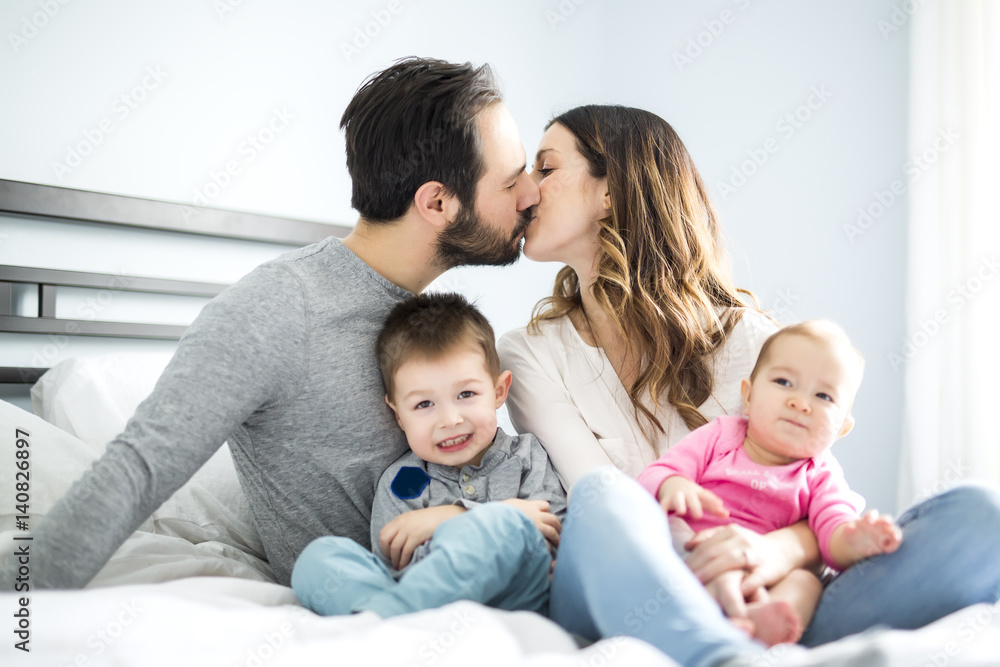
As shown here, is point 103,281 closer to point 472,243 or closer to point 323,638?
point 472,243

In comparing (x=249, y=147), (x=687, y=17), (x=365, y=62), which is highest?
(x=687, y=17)

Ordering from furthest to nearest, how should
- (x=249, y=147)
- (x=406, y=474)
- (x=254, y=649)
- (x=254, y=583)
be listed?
(x=249, y=147) → (x=406, y=474) → (x=254, y=583) → (x=254, y=649)

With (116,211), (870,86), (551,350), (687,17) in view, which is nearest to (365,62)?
(116,211)

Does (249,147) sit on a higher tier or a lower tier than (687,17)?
lower

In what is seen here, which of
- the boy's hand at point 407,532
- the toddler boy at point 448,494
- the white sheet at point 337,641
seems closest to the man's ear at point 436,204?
the toddler boy at point 448,494

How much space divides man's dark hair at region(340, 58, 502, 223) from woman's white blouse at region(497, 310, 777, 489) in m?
0.38

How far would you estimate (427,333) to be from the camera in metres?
1.22

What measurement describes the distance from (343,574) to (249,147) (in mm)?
1710

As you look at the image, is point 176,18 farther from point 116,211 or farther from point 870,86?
point 870,86

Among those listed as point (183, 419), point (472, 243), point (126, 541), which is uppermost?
point (472, 243)

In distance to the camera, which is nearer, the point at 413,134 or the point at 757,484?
the point at 757,484

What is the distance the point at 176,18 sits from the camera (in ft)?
6.96

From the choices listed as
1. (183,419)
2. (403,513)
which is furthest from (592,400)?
(183,419)

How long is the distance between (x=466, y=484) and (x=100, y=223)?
142 centimetres
